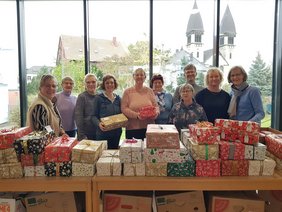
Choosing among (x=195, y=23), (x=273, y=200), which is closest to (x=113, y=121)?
(x=273, y=200)

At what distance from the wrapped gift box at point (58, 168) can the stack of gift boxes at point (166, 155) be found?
518 mm

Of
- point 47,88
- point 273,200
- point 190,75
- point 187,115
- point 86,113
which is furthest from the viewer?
point 190,75

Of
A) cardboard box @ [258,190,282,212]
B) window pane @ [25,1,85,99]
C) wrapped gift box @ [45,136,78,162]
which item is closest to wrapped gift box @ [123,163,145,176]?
wrapped gift box @ [45,136,78,162]

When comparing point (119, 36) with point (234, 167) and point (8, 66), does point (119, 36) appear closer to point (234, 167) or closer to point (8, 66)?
point (8, 66)

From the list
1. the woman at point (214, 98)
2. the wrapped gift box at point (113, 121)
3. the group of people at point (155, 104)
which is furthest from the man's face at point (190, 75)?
the wrapped gift box at point (113, 121)

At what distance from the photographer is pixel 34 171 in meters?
1.79

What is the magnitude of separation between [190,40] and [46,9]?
2423 mm

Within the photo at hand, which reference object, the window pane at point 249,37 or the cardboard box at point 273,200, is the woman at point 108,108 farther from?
the window pane at point 249,37

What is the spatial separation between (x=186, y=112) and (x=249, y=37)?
2.48 m

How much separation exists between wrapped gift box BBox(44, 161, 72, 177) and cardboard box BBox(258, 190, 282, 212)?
1.50 m

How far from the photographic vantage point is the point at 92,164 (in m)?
1.79

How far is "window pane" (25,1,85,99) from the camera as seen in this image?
4359 mm

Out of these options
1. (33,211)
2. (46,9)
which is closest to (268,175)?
Answer: (33,211)

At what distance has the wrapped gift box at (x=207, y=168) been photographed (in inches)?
69.1
